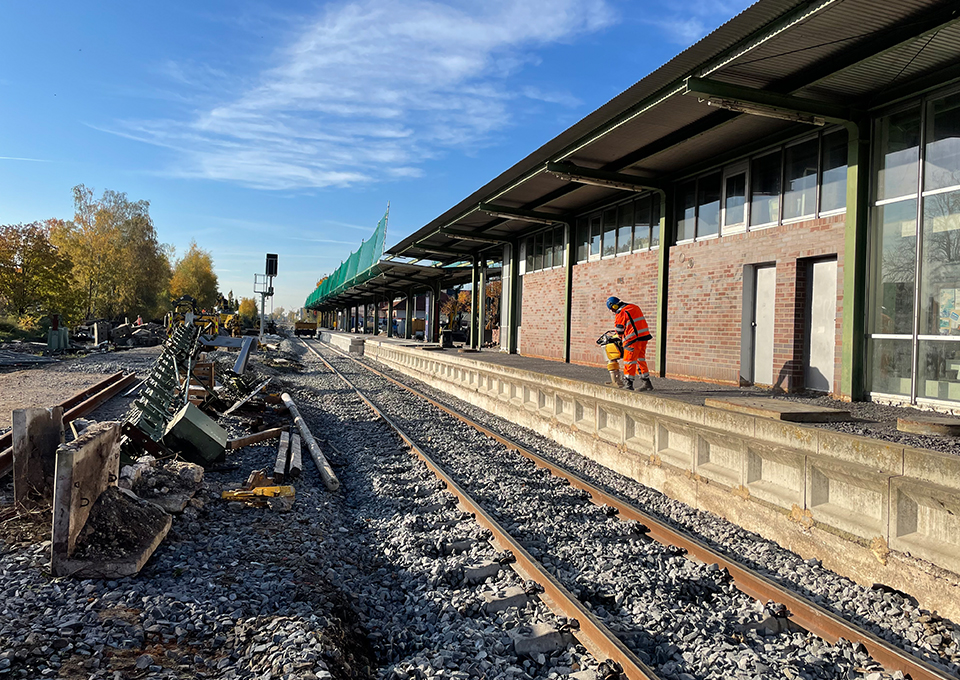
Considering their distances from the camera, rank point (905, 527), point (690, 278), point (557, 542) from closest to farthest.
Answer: point (905, 527) → point (557, 542) → point (690, 278)

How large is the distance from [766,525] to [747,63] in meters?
5.74

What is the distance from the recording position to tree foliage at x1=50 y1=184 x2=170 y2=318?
4897 cm

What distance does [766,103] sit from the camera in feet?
27.3

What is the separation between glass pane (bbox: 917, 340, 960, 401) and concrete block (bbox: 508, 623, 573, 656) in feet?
21.6

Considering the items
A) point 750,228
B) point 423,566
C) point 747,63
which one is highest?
point 747,63

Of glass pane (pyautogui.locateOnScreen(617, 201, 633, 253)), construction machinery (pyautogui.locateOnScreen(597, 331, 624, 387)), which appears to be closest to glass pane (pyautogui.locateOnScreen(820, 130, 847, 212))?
construction machinery (pyautogui.locateOnScreen(597, 331, 624, 387))

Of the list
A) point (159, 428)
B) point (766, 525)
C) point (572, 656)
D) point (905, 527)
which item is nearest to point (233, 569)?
point (572, 656)

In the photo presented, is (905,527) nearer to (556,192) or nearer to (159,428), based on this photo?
(159,428)

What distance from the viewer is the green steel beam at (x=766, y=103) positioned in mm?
8023

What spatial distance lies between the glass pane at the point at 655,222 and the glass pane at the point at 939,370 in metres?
6.63

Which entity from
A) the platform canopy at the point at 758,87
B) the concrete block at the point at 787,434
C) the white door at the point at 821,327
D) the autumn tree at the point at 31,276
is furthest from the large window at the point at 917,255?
the autumn tree at the point at 31,276

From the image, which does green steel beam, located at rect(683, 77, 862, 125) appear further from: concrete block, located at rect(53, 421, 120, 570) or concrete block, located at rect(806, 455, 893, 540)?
concrete block, located at rect(53, 421, 120, 570)

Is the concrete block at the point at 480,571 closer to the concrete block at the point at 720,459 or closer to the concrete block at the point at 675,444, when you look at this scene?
the concrete block at the point at 720,459

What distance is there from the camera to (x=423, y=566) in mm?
5004
